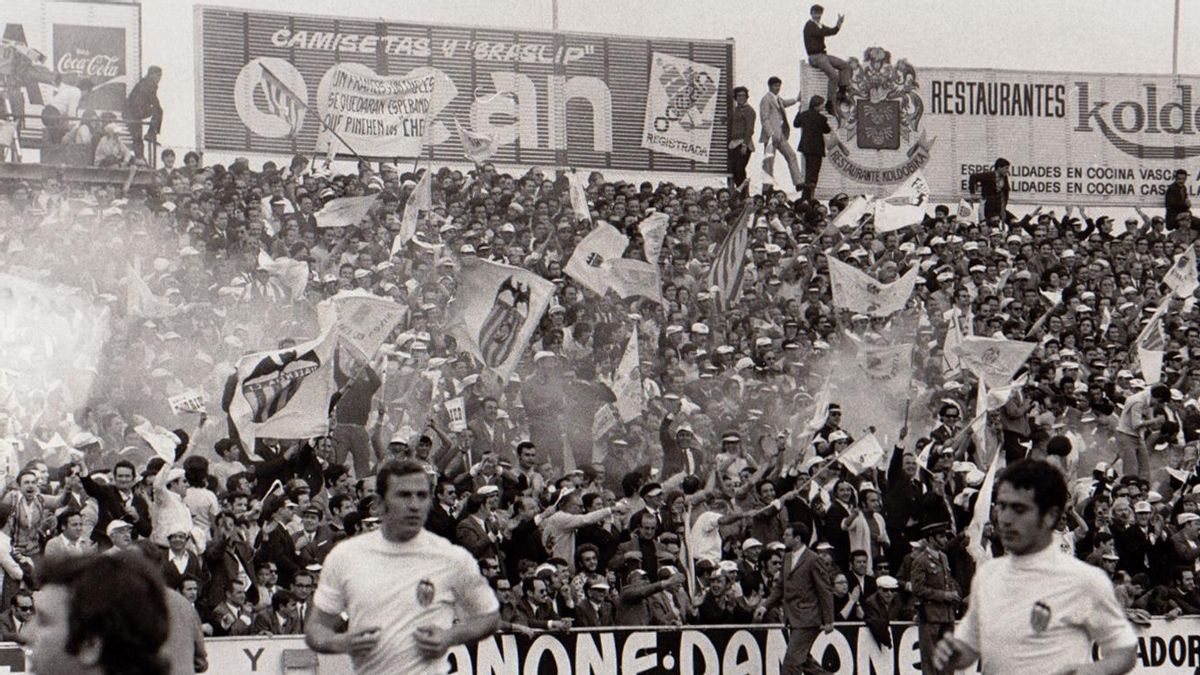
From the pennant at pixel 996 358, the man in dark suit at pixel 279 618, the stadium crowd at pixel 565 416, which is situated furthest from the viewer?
the pennant at pixel 996 358

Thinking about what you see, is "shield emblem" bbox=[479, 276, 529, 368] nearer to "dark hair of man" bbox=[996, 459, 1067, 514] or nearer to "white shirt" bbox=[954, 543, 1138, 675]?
"white shirt" bbox=[954, 543, 1138, 675]

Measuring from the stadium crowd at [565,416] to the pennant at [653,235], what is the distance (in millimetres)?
388

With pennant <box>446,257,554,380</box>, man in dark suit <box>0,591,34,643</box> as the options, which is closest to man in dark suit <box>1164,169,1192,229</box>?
pennant <box>446,257,554,380</box>

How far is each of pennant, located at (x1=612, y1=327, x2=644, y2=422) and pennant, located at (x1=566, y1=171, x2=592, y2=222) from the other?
5.62 metres

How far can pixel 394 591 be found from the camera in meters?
8.88

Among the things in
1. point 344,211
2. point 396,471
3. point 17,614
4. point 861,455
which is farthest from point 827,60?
point 396,471

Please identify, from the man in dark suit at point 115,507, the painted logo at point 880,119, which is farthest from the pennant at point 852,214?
the man in dark suit at point 115,507

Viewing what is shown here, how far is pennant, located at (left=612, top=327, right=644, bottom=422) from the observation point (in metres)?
22.8

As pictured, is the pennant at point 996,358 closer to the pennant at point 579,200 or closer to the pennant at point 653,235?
the pennant at point 653,235

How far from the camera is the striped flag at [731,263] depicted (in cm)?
2708

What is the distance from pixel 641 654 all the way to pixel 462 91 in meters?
21.6

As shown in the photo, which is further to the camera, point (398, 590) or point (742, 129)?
point (742, 129)

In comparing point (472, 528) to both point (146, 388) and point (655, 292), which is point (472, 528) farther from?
point (655, 292)

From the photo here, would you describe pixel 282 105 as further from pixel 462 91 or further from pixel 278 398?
pixel 278 398
